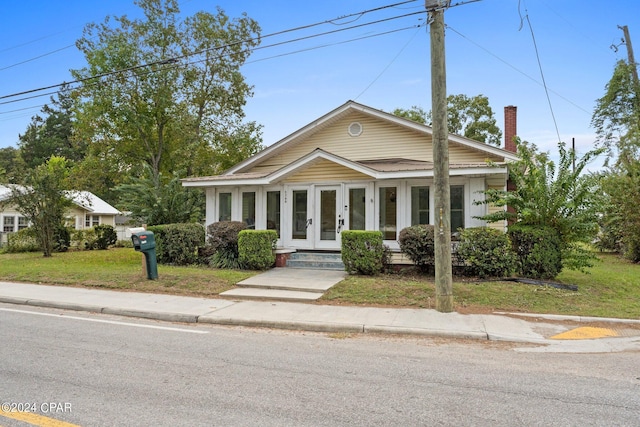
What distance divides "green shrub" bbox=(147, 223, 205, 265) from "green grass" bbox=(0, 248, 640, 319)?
3.47ft

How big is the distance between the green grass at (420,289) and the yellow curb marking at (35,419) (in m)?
6.04

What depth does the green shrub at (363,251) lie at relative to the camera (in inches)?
438

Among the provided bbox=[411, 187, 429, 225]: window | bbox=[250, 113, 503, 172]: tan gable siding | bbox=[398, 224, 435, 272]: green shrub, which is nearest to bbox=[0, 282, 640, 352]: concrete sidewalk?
bbox=[398, 224, 435, 272]: green shrub

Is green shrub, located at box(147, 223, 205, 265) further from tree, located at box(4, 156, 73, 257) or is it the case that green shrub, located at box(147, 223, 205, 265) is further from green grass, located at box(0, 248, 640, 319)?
tree, located at box(4, 156, 73, 257)

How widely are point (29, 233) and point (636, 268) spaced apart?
25.3m

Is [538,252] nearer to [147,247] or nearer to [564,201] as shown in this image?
[564,201]

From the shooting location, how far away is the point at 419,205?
1305cm

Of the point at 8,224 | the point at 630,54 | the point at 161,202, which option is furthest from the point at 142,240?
the point at 630,54

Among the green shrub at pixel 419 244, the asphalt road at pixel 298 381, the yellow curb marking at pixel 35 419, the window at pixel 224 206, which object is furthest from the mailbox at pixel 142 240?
the yellow curb marking at pixel 35 419

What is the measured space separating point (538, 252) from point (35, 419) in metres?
9.92

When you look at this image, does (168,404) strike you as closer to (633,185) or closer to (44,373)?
(44,373)

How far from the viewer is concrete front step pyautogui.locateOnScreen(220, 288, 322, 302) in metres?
9.38

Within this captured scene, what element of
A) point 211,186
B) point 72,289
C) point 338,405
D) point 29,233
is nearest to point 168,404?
point 338,405

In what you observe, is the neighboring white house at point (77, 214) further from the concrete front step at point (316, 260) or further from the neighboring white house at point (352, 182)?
the concrete front step at point (316, 260)
